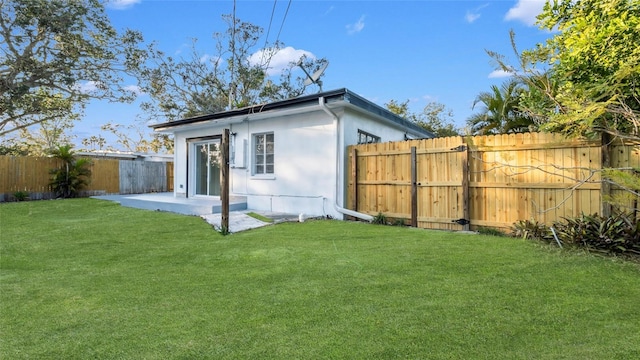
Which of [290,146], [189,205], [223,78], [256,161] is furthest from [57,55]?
[290,146]

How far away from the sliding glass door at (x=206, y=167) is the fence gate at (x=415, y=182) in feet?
16.9

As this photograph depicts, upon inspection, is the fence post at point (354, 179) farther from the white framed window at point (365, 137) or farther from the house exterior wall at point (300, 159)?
the white framed window at point (365, 137)

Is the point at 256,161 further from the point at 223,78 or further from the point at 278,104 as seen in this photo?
the point at 223,78

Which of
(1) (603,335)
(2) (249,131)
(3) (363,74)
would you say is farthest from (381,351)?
(3) (363,74)

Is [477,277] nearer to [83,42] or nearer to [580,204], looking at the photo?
[580,204]

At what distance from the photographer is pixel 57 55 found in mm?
17109

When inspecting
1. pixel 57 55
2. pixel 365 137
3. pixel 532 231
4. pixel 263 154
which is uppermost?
pixel 57 55

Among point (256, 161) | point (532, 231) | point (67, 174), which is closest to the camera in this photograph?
point (532, 231)

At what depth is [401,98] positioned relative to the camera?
25812mm

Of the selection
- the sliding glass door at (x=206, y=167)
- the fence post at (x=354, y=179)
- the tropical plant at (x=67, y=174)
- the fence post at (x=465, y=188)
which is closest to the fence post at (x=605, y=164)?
the fence post at (x=465, y=188)

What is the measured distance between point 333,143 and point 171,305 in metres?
6.16

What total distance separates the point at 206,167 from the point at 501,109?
32.1 feet

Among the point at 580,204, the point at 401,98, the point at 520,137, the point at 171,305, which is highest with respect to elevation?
the point at 401,98

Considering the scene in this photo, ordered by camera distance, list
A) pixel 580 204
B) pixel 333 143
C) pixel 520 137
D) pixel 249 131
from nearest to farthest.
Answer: pixel 580 204, pixel 520 137, pixel 333 143, pixel 249 131
